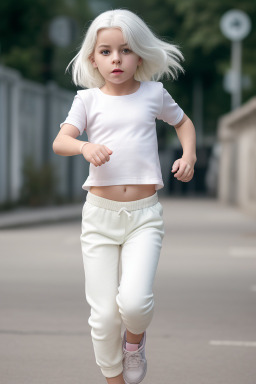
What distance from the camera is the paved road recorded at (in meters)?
6.16

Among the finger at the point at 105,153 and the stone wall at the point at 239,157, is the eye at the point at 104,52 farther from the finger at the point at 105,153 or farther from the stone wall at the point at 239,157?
the stone wall at the point at 239,157

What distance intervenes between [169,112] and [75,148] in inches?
Answer: 26.5

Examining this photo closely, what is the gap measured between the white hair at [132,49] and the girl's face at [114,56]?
0.10ft

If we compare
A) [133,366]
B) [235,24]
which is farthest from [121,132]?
[235,24]

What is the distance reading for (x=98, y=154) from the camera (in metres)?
4.48

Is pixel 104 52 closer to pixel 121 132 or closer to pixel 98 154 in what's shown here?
pixel 121 132

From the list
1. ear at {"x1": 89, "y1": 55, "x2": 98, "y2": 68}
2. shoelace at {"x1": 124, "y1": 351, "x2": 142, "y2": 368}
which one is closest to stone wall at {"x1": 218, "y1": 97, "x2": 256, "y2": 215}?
ear at {"x1": 89, "y1": 55, "x2": 98, "y2": 68}

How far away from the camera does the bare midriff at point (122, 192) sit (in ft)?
16.1

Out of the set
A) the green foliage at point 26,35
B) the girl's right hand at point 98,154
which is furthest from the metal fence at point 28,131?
the girl's right hand at point 98,154

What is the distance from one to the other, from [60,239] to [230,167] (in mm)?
24555

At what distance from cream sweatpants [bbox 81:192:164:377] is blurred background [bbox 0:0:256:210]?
12257 millimetres

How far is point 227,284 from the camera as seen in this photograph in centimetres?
1076

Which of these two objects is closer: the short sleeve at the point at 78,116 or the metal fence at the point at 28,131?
the short sleeve at the point at 78,116

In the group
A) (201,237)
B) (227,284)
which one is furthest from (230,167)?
(227,284)
